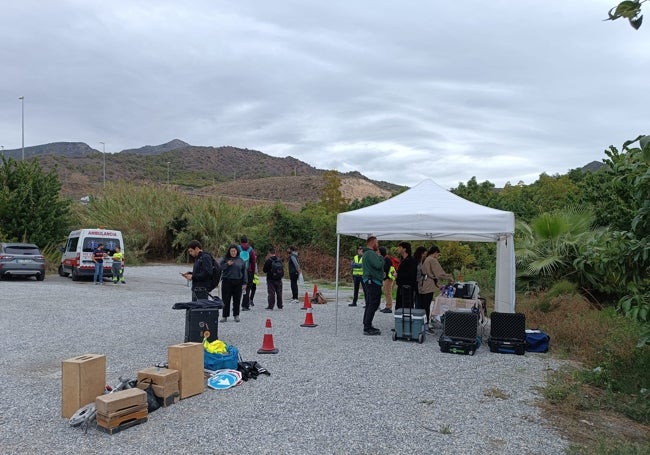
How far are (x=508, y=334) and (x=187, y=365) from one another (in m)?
5.32

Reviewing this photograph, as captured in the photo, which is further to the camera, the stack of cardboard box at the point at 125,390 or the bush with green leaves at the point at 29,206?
the bush with green leaves at the point at 29,206

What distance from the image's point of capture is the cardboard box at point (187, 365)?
5.84m

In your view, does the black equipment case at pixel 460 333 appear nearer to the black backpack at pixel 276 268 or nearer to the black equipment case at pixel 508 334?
the black equipment case at pixel 508 334

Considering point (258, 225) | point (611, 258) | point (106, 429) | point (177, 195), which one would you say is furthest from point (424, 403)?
point (177, 195)

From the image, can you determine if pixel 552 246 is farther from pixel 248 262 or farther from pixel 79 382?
pixel 79 382

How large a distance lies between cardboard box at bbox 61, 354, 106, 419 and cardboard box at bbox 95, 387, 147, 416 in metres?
0.27

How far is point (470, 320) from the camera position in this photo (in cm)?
866

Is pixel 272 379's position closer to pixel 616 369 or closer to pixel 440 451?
pixel 440 451

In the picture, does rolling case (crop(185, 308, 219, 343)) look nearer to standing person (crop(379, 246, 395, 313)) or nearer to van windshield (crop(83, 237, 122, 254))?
standing person (crop(379, 246, 395, 313))

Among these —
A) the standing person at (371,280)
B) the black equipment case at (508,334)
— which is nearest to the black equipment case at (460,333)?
the black equipment case at (508,334)

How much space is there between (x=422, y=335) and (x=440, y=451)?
493 cm

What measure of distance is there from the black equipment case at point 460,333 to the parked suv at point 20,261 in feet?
51.6

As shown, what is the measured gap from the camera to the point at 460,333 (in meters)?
8.66

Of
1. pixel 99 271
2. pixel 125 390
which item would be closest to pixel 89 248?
pixel 99 271
